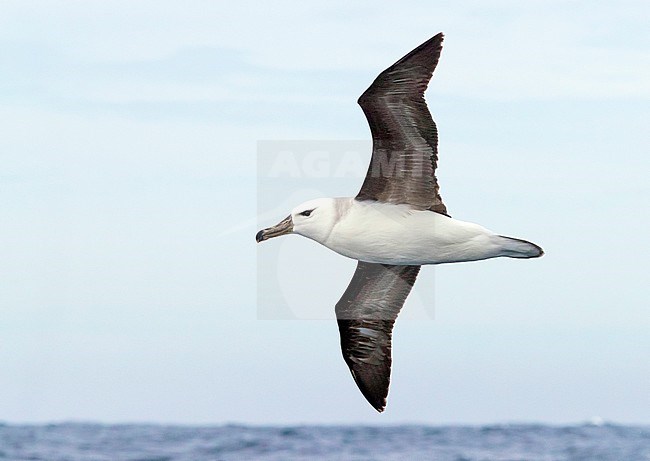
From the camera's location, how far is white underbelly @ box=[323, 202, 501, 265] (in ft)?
38.2

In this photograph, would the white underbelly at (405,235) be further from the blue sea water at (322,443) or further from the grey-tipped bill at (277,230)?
the blue sea water at (322,443)

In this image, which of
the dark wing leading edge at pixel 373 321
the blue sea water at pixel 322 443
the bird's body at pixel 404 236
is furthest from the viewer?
the blue sea water at pixel 322 443

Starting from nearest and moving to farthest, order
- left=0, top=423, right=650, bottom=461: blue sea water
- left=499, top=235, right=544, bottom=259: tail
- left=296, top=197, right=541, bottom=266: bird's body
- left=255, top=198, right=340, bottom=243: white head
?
left=499, top=235, right=544, bottom=259: tail
left=296, top=197, right=541, bottom=266: bird's body
left=255, top=198, right=340, bottom=243: white head
left=0, top=423, right=650, bottom=461: blue sea water

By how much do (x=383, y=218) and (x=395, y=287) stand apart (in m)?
2.15

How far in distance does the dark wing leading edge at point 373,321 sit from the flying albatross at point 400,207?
148 cm

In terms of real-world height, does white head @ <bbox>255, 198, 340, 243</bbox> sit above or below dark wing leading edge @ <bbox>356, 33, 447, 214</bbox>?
below

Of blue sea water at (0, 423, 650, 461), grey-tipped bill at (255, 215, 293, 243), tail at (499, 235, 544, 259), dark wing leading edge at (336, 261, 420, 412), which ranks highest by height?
grey-tipped bill at (255, 215, 293, 243)

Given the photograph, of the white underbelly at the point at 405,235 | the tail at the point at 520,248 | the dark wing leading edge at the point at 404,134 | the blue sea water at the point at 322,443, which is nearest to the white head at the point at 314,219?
the white underbelly at the point at 405,235

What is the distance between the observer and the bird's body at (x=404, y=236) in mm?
11594

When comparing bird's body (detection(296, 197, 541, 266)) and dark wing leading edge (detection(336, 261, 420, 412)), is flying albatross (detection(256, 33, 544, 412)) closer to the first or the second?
bird's body (detection(296, 197, 541, 266))

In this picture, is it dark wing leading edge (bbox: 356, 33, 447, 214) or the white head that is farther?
the white head

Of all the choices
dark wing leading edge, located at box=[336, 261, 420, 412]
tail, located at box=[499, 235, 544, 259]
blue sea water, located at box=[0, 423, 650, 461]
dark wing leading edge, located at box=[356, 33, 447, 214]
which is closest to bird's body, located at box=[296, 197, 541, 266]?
tail, located at box=[499, 235, 544, 259]

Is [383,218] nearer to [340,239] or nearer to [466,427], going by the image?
[340,239]

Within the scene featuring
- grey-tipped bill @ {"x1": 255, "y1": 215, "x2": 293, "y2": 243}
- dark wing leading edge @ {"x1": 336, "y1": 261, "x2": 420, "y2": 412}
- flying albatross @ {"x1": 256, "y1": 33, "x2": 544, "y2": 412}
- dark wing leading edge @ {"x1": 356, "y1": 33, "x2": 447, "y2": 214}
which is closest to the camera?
dark wing leading edge @ {"x1": 356, "y1": 33, "x2": 447, "y2": 214}
